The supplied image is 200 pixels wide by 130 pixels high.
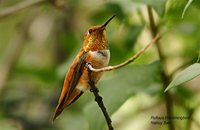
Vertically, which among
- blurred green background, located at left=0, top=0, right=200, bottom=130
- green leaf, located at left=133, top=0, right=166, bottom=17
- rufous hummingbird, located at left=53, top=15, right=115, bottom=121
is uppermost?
green leaf, located at left=133, top=0, right=166, bottom=17

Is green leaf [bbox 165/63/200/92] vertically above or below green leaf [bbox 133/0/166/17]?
below

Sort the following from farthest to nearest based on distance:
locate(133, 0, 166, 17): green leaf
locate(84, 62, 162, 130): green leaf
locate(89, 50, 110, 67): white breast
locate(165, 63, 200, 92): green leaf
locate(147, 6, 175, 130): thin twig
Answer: locate(147, 6, 175, 130): thin twig → locate(84, 62, 162, 130): green leaf → locate(133, 0, 166, 17): green leaf → locate(89, 50, 110, 67): white breast → locate(165, 63, 200, 92): green leaf

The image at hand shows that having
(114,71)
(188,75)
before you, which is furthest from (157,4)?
(114,71)

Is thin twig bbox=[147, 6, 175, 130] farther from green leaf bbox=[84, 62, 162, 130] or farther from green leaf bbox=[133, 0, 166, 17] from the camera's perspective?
green leaf bbox=[133, 0, 166, 17]

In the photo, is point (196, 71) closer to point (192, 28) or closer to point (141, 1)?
point (141, 1)

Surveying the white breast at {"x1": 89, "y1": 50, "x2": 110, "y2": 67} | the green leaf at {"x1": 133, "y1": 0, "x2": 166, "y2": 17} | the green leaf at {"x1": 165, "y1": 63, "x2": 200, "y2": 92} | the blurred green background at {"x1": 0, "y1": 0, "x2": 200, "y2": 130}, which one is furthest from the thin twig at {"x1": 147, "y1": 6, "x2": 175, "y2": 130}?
the green leaf at {"x1": 165, "y1": 63, "x2": 200, "y2": 92}

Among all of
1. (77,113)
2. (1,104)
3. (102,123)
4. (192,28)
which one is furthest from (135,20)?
(102,123)
